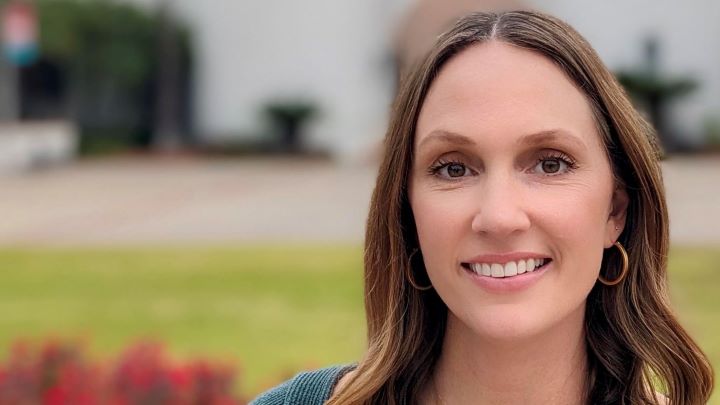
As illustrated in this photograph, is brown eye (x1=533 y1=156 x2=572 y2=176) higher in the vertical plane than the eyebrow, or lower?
lower

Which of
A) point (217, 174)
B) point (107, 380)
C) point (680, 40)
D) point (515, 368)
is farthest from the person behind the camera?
point (680, 40)

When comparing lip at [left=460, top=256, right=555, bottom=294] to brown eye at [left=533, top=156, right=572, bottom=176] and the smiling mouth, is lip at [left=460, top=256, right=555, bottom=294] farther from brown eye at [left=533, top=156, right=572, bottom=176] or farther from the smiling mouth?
brown eye at [left=533, top=156, right=572, bottom=176]

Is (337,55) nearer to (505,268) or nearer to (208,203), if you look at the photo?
(208,203)

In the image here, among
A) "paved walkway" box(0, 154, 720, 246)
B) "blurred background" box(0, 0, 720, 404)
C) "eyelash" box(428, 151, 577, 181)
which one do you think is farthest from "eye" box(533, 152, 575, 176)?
"paved walkway" box(0, 154, 720, 246)

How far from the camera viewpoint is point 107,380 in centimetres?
500

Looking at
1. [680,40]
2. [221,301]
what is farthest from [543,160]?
[680,40]

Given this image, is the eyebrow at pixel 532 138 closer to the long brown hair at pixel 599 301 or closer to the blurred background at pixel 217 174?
the long brown hair at pixel 599 301

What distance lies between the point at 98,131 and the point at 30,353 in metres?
27.4

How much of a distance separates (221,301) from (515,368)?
8.05m

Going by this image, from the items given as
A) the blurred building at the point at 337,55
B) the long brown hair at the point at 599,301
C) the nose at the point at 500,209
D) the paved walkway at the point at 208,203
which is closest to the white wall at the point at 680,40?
the blurred building at the point at 337,55

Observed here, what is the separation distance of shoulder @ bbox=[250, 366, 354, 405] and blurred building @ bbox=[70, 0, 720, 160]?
87.6ft

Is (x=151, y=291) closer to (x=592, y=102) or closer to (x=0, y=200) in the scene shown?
(x=592, y=102)

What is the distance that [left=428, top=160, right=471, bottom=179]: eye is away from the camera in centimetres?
167

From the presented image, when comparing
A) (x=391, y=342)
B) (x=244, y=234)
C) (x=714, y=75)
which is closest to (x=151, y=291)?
(x=244, y=234)
